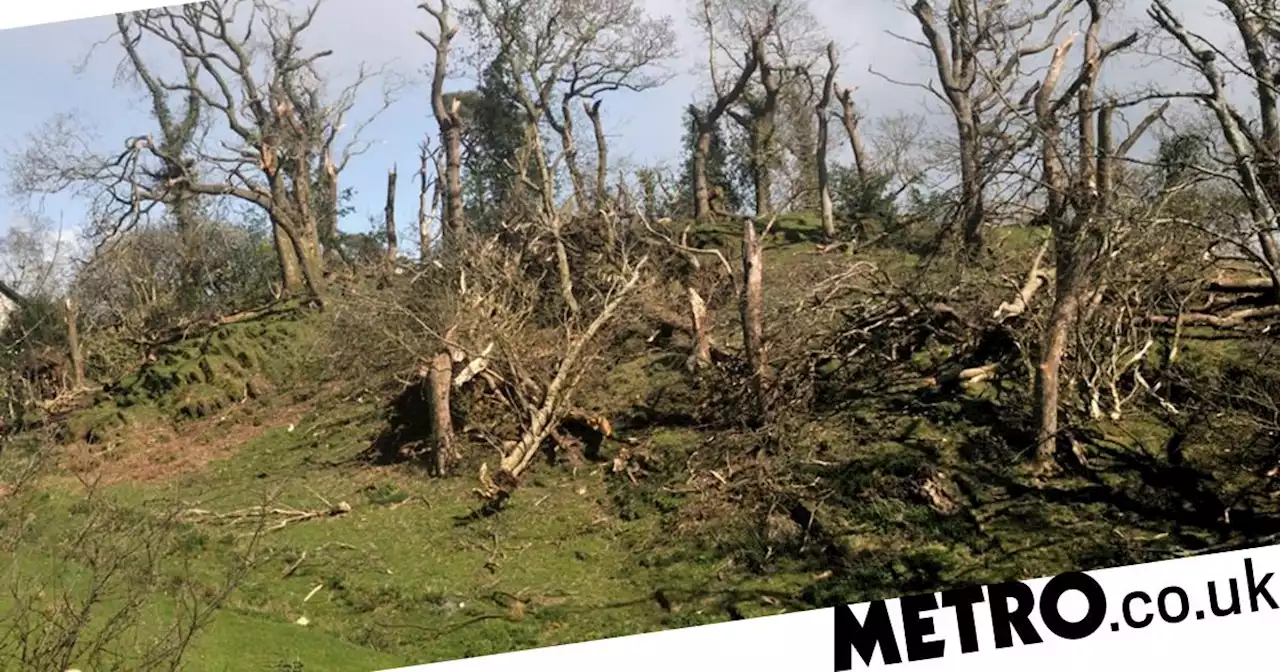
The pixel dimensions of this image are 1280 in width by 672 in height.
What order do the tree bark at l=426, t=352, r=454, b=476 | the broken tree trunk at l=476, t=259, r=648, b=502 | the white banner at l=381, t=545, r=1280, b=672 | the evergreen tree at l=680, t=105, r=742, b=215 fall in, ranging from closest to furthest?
the white banner at l=381, t=545, r=1280, b=672 < the broken tree trunk at l=476, t=259, r=648, b=502 < the tree bark at l=426, t=352, r=454, b=476 < the evergreen tree at l=680, t=105, r=742, b=215

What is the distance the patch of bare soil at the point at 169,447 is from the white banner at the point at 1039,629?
872 centimetres

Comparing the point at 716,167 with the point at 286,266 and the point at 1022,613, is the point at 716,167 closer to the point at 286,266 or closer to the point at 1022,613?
the point at 286,266

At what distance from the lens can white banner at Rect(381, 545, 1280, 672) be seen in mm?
5219

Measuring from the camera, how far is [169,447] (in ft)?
43.7

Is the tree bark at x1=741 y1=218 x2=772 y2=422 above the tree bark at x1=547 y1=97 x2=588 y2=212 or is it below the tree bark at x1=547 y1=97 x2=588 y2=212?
below

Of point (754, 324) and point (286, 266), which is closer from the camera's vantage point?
point (754, 324)

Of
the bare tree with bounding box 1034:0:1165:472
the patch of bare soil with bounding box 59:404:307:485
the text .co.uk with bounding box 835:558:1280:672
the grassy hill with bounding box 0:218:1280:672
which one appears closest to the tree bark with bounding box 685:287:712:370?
the grassy hill with bounding box 0:218:1280:672

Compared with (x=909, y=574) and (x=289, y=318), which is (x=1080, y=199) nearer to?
(x=909, y=574)

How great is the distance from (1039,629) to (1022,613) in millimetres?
112

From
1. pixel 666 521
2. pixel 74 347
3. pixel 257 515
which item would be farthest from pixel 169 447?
pixel 666 521

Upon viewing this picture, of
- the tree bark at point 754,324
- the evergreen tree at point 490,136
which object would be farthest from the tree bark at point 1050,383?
the evergreen tree at point 490,136

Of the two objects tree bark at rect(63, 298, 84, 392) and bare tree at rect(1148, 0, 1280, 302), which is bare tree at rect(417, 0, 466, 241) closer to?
tree bark at rect(63, 298, 84, 392)

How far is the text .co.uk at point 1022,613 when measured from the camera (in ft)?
17.4

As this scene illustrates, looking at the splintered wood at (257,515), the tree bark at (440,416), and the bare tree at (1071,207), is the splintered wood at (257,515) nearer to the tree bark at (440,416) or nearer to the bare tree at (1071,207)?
the tree bark at (440,416)
